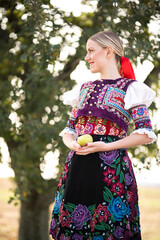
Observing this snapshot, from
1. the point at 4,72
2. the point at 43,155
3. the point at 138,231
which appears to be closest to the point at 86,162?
the point at 138,231

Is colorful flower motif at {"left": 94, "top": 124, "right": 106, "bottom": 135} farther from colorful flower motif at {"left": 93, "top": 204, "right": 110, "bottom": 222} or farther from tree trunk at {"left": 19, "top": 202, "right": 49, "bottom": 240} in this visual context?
tree trunk at {"left": 19, "top": 202, "right": 49, "bottom": 240}

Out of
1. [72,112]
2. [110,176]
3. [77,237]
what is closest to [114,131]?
[110,176]

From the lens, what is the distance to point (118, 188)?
2.33m

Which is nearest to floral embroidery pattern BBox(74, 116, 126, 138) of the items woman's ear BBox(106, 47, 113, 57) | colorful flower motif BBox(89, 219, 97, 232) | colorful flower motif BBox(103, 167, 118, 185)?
colorful flower motif BBox(103, 167, 118, 185)

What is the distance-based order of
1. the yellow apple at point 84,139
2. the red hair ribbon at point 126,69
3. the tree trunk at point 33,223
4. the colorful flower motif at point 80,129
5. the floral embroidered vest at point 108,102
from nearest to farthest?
the yellow apple at point 84,139 → the floral embroidered vest at point 108,102 → the colorful flower motif at point 80,129 → the red hair ribbon at point 126,69 → the tree trunk at point 33,223

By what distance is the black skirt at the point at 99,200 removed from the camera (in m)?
2.27

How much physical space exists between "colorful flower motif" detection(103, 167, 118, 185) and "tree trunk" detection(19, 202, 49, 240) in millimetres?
4595

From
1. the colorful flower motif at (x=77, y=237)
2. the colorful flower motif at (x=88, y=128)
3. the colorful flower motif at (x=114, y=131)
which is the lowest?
the colorful flower motif at (x=77, y=237)

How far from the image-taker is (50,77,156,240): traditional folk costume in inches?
90.0

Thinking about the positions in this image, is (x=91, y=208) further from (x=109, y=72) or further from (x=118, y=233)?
(x=109, y=72)

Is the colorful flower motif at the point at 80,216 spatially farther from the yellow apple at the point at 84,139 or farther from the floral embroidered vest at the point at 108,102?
the floral embroidered vest at the point at 108,102

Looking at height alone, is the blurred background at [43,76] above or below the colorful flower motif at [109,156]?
above

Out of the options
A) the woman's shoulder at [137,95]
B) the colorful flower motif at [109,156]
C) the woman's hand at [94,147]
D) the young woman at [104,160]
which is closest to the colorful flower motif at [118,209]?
the young woman at [104,160]

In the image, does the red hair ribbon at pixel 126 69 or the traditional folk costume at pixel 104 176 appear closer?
the traditional folk costume at pixel 104 176
